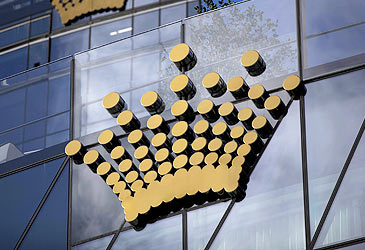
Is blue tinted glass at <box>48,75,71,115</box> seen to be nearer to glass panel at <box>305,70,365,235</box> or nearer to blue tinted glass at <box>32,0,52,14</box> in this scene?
glass panel at <box>305,70,365,235</box>

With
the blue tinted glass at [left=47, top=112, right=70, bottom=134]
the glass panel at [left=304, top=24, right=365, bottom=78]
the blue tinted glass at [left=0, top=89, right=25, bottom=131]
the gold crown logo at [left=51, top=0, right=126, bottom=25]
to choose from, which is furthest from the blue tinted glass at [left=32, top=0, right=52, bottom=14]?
the glass panel at [left=304, top=24, right=365, bottom=78]

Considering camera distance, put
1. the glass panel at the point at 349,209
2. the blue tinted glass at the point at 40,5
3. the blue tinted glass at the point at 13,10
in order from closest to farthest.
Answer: the glass panel at the point at 349,209 → the blue tinted glass at the point at 40,5 → the blue tinted glass at the point at 13,10

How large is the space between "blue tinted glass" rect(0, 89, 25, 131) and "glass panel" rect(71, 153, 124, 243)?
171 centimetres

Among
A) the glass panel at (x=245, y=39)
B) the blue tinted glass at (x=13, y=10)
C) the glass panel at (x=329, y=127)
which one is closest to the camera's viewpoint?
the glass panel at (x=329, y=127)

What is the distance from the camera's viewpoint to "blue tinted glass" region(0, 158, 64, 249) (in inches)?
664

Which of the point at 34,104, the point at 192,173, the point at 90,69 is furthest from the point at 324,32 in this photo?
the point at 34,104

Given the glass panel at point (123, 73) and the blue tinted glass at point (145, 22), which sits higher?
the blue tinted glass at point (145, 22)

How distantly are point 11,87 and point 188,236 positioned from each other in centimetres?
510

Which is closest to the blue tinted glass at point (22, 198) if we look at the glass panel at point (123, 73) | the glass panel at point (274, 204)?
the glass panel at point (123, 73)

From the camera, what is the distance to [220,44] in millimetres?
16188

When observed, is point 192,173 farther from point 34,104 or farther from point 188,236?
point 34,104

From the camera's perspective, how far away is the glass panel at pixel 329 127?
14.0 m

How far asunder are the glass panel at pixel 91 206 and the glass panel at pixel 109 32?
14.8 meters

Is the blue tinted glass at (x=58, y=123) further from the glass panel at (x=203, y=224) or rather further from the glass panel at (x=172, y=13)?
the glass panel at (x=172, y=13)
